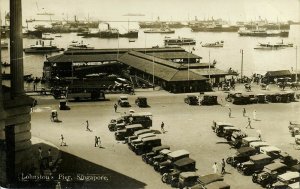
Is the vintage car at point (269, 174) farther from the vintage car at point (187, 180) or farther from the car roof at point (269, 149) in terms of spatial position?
the vintage car at point (187, 180)

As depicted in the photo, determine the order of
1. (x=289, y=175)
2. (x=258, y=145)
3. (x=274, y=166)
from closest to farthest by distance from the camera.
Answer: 1. (x=289, y=175)
2. (x=274, y=166)
3. (x=258, y=145)

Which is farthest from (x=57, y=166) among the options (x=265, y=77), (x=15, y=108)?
(x=265, y=77)

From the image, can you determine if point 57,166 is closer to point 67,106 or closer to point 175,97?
point 67,106

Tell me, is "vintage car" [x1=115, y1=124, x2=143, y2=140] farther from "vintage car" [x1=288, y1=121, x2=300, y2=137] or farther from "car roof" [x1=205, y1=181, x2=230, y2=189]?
"vintage car" [x1=288, y1=121, x2=300, y2=137]

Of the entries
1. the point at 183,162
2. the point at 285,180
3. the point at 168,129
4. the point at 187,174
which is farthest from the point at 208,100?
the point at 285,180

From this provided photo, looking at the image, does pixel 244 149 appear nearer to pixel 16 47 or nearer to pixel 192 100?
pixel 16 47

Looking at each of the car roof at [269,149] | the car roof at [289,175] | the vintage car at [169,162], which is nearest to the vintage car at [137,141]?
the vintage car at [169,162]
